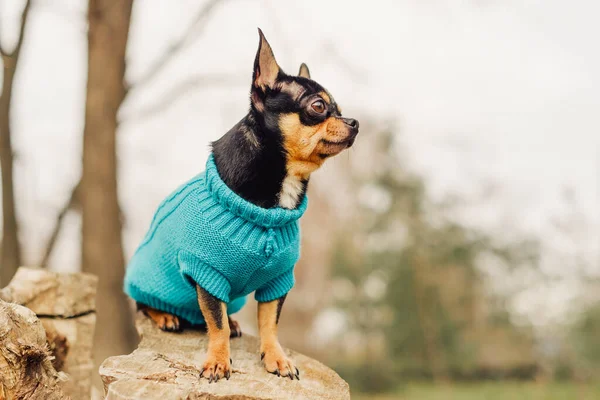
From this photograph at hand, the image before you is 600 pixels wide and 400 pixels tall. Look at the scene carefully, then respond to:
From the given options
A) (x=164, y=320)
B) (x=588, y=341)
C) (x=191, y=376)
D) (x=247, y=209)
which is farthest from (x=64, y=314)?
(x=588, y=341)

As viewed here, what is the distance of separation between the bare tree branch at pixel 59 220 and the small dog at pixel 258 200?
17.6 ft

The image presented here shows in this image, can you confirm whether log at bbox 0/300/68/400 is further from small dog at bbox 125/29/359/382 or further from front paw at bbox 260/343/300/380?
front paw at bbox 260/343/300/380

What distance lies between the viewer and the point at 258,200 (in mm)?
3031

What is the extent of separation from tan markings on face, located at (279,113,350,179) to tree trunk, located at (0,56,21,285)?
5.17m

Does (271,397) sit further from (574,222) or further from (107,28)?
(574,222)

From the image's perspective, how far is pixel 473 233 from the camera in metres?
10.8

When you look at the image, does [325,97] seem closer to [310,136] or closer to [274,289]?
[310,136]

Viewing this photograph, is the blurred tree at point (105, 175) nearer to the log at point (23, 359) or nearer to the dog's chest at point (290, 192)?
the log at point (23, 359)

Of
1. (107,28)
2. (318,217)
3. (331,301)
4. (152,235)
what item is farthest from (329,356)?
(152,235)

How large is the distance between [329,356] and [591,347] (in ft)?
15.9

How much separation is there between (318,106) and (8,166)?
17.8 feet

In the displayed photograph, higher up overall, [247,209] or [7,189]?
[247,209]

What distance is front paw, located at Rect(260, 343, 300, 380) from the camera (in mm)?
3087

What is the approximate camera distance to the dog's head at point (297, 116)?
304cm
